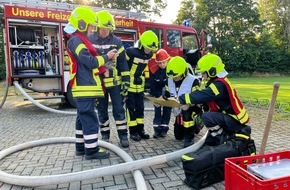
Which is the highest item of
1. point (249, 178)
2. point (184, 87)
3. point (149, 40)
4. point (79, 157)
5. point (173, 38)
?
point (173, 38)

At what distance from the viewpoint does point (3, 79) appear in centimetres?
2233

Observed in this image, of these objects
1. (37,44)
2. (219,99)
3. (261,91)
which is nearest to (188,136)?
(219,99)

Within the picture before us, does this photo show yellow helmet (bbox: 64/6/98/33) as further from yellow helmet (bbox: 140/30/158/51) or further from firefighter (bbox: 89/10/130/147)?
yellow helmet (bbox: 140/30/158/51)

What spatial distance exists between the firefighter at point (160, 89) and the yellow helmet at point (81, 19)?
5.33ft

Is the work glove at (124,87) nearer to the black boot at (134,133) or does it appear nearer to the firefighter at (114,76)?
the firefighter at (114,76)

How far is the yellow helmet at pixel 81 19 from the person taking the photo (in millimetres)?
3391

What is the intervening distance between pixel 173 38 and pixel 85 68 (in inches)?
269

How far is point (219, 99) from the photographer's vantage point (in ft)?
11.3

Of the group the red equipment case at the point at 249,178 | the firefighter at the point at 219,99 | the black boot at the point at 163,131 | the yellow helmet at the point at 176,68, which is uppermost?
the yellow helmet at the point at 176,68

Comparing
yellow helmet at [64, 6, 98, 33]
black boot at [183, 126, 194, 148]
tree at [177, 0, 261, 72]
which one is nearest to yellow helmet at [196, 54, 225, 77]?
black boot at [183, 126, 194, 148]

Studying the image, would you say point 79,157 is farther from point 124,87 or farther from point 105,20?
point 105,20

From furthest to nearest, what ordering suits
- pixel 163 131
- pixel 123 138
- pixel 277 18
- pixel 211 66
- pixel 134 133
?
1. pixel 277 18
2. pixel 163 131
3. pixel 134 133
4. pixel 123 138
5. pixel 211 66

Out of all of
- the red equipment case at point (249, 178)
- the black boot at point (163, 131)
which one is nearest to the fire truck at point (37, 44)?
the black boot at point (163, 131)

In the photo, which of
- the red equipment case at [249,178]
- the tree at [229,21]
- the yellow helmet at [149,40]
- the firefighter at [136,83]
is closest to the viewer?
the red equipment case at [249,178]
